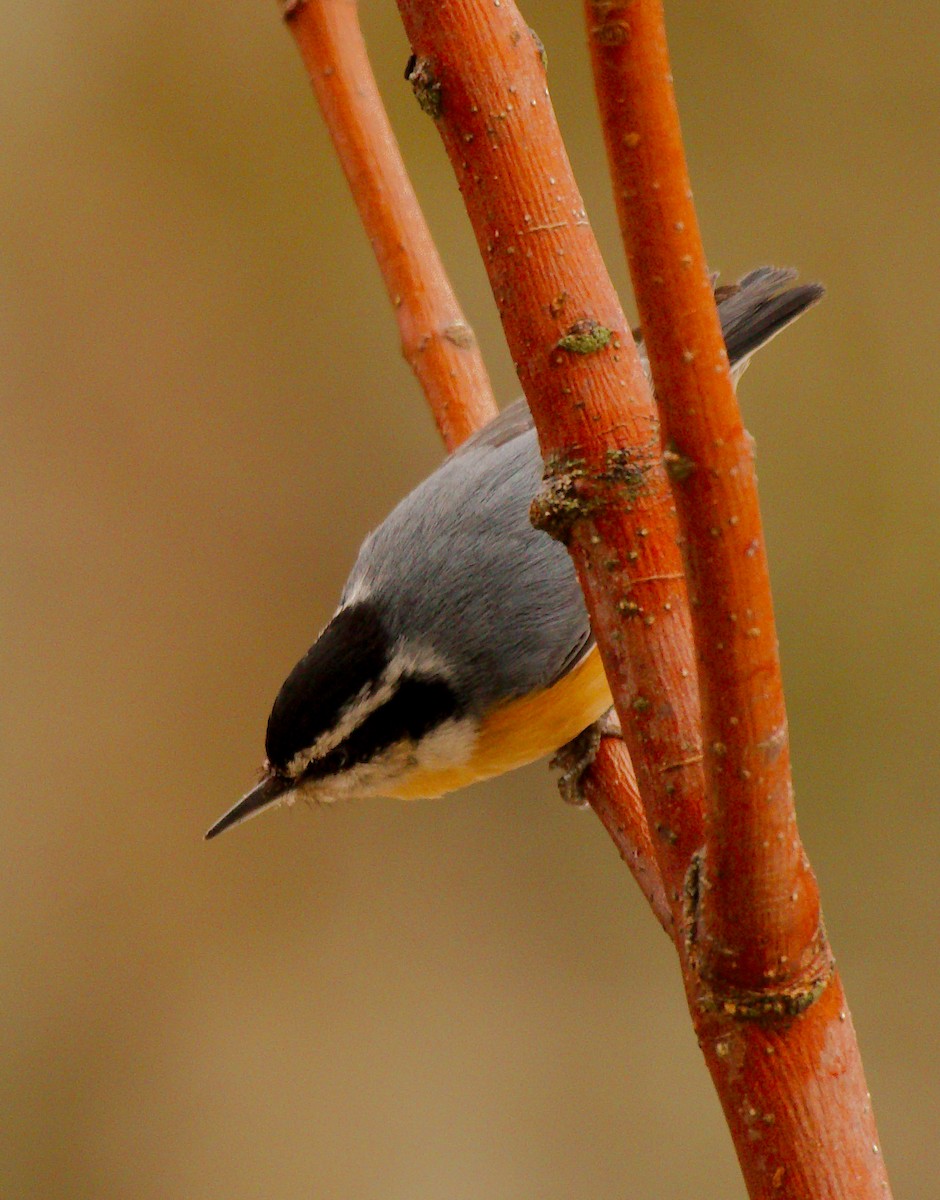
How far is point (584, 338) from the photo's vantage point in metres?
1.06

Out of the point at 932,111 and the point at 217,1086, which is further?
the point at 932,111

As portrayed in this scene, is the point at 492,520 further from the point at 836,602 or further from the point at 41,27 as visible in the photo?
the point at 41,27

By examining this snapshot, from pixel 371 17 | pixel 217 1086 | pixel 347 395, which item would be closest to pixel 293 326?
pixel 347 395

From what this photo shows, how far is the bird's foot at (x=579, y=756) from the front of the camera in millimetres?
1897

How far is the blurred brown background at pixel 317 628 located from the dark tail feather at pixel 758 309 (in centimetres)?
162

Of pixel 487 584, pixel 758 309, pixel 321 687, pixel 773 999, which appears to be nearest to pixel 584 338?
pixel 773 999

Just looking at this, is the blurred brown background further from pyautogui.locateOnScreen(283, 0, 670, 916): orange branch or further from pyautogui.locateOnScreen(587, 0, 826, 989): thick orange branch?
pyautogui.locateOnScreen(587, 0, 826, 989): thick orange branch

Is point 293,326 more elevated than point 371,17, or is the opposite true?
point 371,17

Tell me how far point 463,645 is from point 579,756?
0.23 m

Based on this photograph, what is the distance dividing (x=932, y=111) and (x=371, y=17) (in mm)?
1655

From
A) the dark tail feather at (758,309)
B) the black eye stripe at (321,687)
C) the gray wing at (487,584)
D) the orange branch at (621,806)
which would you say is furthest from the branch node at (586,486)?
the dark tail feather at (758,309)

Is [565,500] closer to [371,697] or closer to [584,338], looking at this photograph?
[584,338]

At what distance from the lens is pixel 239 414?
12.7 feet

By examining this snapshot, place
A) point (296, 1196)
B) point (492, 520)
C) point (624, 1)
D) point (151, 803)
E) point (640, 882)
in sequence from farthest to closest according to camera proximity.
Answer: point (151, 803)
point (296, 1196)
point (492, 520)
point (640, 882)
point (624, 1)
